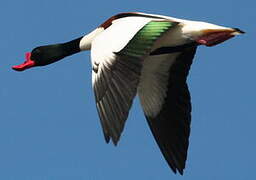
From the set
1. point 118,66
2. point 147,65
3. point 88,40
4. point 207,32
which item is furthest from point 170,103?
point 118,66

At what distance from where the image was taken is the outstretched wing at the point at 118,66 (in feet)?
36.6

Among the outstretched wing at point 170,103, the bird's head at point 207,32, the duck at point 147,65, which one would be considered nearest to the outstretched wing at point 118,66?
the duck at point 147,65

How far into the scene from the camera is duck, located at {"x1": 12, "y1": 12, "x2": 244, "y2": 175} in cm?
1128

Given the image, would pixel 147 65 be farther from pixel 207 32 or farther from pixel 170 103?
pixel 207 32

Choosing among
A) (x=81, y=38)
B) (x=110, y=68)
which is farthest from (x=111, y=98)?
(x=81, y=38)

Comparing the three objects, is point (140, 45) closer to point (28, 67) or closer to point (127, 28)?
point (127, 28)

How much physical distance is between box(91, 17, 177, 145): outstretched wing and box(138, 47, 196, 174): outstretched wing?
4.89ft

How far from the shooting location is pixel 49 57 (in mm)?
13648

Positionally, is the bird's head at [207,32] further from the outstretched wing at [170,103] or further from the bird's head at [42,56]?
the bird's head at [42,56]

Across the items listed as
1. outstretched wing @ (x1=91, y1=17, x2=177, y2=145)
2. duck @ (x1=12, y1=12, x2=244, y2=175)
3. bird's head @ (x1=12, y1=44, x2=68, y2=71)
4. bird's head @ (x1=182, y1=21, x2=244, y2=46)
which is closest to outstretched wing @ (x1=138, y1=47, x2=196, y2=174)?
duck @ (x1=12, y1=12, x2=244, y2=175)

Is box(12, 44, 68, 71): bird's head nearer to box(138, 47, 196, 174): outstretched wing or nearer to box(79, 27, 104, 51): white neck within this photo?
box(79, 27, 104, 51): white neck

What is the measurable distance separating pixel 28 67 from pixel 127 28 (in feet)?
7.44

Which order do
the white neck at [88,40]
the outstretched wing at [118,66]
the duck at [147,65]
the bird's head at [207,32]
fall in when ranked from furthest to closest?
the white neck at [88,40], the bird's head at [207,32], the duck at [147,65], the outstretched wing at [118,66]

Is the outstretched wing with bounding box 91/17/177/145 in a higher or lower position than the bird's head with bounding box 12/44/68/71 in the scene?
higher
